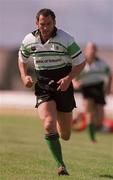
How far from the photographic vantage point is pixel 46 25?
9.92 metres

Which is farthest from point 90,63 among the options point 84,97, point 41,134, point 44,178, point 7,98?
point 7,98

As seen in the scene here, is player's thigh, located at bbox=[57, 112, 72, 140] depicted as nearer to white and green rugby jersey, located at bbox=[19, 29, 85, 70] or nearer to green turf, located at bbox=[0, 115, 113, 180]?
green turf, located at bbox=[0, 115, 113, 180]

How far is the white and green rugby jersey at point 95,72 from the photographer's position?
17.3 meters

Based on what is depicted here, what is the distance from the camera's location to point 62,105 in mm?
10359

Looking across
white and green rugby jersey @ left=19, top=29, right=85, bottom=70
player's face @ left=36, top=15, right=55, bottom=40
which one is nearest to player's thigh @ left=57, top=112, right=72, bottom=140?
white and green rugby jersey @ left=19, top=29, right=85, bottom=70

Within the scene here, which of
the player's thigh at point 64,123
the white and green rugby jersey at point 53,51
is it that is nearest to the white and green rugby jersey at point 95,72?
the player's thigh at point 64,123

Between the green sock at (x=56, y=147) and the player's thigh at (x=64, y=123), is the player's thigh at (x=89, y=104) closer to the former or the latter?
the player's thigh at (x=64, y=123)

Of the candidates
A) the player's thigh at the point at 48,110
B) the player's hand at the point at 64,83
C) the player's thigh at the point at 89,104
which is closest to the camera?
the player's hand at the point at 64,83

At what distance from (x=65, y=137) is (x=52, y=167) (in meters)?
0.47

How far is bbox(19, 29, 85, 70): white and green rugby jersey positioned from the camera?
10062 millimetres

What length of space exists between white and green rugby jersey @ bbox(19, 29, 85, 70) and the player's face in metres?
0.10

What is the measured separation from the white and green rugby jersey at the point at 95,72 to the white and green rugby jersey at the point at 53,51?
6.92 meters

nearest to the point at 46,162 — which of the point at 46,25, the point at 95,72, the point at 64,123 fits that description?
the point at 64,123

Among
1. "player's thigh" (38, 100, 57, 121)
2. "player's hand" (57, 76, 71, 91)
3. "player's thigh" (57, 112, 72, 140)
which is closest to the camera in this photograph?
"player's hand" (57, 76, 71, 91)
